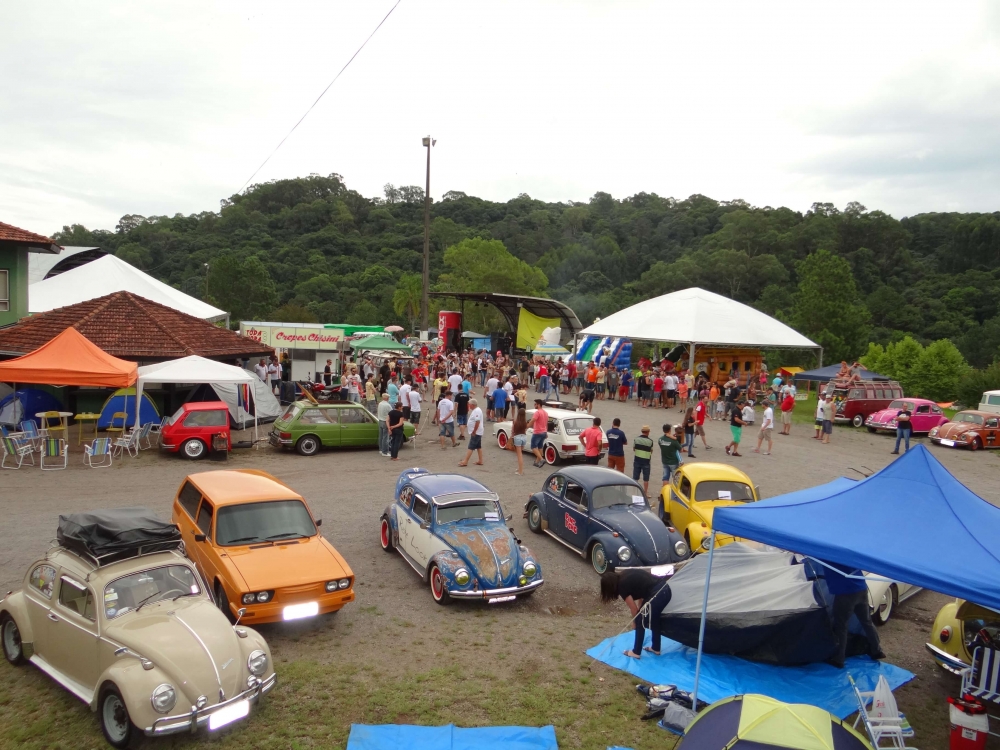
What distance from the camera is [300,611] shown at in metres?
7.85

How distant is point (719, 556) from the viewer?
8.45 meters

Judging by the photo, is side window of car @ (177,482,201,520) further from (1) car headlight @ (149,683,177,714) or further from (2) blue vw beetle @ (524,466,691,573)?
(2) blue vw beetle @ (524,466,691,573)

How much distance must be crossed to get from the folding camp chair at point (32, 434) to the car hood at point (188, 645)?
1273cm

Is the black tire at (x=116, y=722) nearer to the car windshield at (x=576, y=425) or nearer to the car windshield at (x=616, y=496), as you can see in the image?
the car windshield at (x=616, y=496)

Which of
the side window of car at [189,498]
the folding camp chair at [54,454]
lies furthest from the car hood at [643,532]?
the folding camp chair at [54,454]

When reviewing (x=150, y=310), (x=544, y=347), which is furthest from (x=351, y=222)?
(x=150, y=310)

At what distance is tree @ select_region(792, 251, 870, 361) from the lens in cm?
4688

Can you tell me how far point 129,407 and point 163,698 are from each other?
1584 cm

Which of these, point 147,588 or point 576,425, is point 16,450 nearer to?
point 147,588

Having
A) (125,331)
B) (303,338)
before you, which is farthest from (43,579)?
(303,338)

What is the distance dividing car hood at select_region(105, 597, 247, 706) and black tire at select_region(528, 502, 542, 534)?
674 cm

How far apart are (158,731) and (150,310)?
19.8 metres

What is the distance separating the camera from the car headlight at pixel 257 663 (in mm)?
6129

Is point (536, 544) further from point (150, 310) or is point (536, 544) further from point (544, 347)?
point (544, 347)
